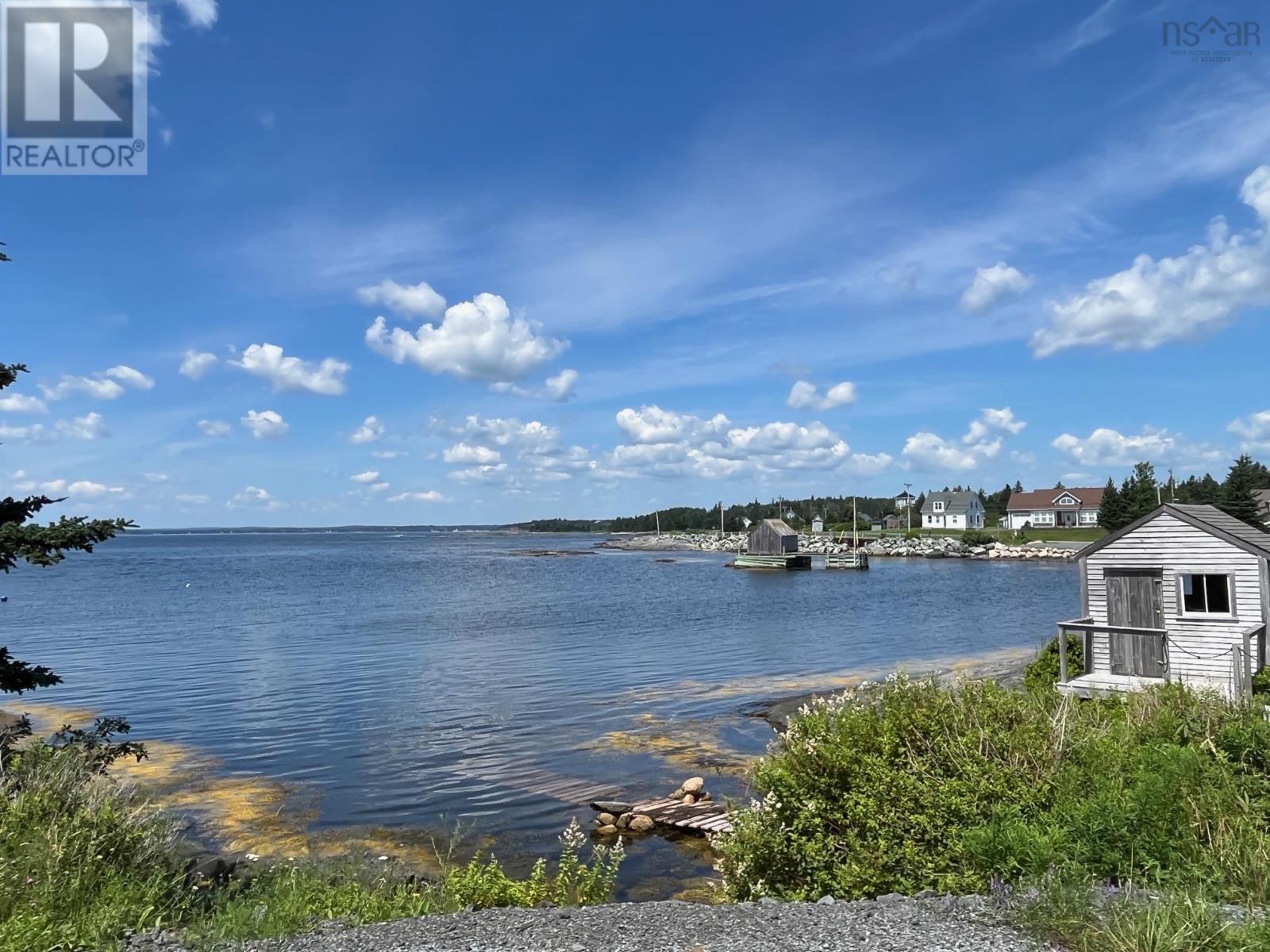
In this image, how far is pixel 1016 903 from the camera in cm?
614

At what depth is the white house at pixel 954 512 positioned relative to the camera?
441 feet

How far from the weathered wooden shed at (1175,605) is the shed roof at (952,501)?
405ft

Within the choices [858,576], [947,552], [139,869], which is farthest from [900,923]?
[947,552]

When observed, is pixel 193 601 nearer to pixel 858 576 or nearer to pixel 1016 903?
pixel 858 576

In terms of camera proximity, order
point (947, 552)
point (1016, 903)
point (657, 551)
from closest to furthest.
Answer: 1. point (1016, 903)
2. point (947, 552)
3. point (657, 551)

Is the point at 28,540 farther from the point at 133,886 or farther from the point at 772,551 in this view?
the point at 772,551

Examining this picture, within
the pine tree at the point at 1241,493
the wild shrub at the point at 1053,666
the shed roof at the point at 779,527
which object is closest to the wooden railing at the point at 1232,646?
the wild shrub at the point at 1053,666

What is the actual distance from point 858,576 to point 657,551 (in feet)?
236

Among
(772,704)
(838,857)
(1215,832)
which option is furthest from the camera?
(772,704)

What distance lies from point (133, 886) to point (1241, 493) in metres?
86.6

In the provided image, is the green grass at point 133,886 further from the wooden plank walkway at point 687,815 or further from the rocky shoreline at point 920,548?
the rocky shoreline at point 920,548

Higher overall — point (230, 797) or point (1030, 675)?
point (1030, 675)

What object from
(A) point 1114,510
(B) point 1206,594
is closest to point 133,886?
(B) point 1206,594

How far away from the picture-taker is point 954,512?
5320 inches
